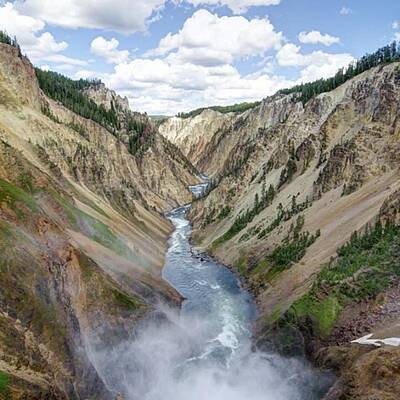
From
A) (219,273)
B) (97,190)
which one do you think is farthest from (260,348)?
(97,190)

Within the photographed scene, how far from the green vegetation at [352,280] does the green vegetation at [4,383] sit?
2254 centimetres

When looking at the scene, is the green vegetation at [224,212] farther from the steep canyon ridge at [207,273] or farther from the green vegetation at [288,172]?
the green vegetation at [288,172]

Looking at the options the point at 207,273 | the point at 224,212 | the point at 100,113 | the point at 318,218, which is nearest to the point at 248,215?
the point at 224,212

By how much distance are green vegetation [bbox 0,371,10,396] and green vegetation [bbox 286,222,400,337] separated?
2254 cm

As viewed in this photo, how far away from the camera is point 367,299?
3425 centimetres

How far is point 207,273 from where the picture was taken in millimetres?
62719

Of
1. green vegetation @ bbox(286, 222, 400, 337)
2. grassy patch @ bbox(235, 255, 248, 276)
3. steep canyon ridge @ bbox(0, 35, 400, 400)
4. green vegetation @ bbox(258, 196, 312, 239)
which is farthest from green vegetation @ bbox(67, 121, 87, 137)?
green vegetation @ bbox(286, 222, 400, 337)

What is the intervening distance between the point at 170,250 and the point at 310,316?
41.5 meters

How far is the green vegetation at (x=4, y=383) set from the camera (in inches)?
692

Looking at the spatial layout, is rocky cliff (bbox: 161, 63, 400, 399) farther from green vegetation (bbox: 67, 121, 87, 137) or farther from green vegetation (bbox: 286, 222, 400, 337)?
green vegetation (bbox: 67, 121, 87, 137)

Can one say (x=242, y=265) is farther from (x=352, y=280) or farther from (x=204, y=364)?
(x=204, y=364)

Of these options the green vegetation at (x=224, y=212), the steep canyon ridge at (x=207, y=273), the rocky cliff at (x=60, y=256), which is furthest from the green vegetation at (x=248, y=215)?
the rocky cliff at (x=60, y=256)

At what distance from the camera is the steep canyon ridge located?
25656mm

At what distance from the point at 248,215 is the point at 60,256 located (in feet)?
166
